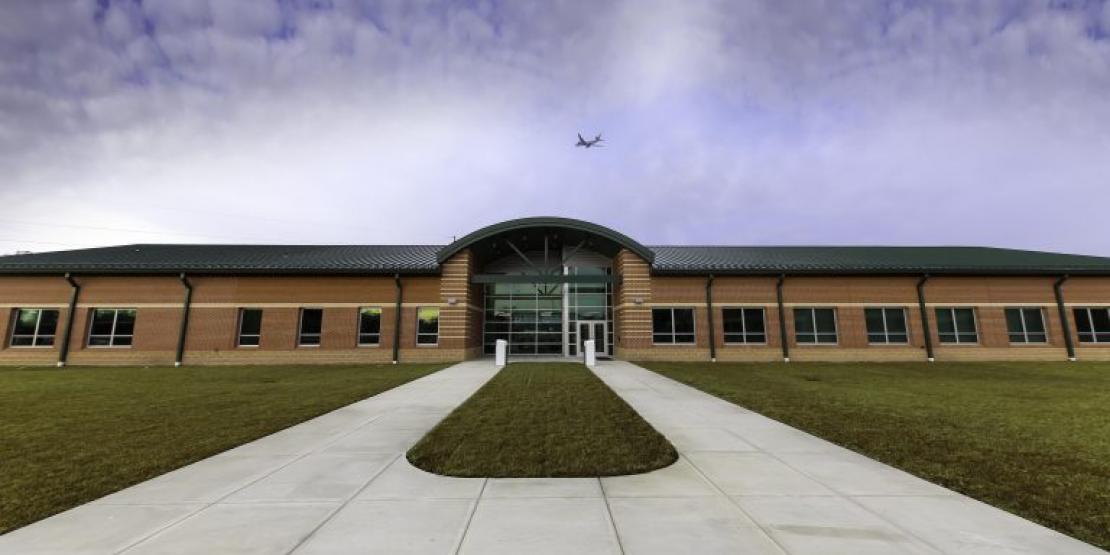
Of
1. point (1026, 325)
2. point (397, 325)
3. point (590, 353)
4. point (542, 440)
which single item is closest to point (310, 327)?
point (397, 325)

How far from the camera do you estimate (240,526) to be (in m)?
3.90

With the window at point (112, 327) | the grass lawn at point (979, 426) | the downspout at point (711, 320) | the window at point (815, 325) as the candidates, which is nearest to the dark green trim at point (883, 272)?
the downspout at point (711, 320)

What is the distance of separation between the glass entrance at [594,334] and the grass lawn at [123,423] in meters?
14.3

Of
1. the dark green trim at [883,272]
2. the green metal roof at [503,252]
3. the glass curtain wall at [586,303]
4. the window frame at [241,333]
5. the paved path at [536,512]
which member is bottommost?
the paved path at [536,512]

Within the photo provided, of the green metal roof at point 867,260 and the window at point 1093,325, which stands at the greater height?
the green metal roof at point 867,260

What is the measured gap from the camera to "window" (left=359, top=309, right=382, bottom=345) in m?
23.8

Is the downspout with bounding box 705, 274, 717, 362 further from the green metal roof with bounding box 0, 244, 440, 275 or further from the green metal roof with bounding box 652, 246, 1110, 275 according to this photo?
the green metal roof with bounding box 0, 244, 440, 275

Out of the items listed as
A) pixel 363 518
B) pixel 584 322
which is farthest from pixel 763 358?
pixel 363 518

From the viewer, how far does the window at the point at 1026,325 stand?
79.8 ft

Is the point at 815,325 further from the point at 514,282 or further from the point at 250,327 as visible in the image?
the point at 250,327

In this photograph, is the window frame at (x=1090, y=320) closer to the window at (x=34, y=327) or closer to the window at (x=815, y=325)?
the window at (x=815, y=325)

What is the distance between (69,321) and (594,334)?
28724 mm

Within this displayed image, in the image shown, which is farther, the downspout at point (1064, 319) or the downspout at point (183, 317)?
the downspout at point (1064, 319)

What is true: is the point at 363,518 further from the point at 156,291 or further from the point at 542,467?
the point at 156,291
